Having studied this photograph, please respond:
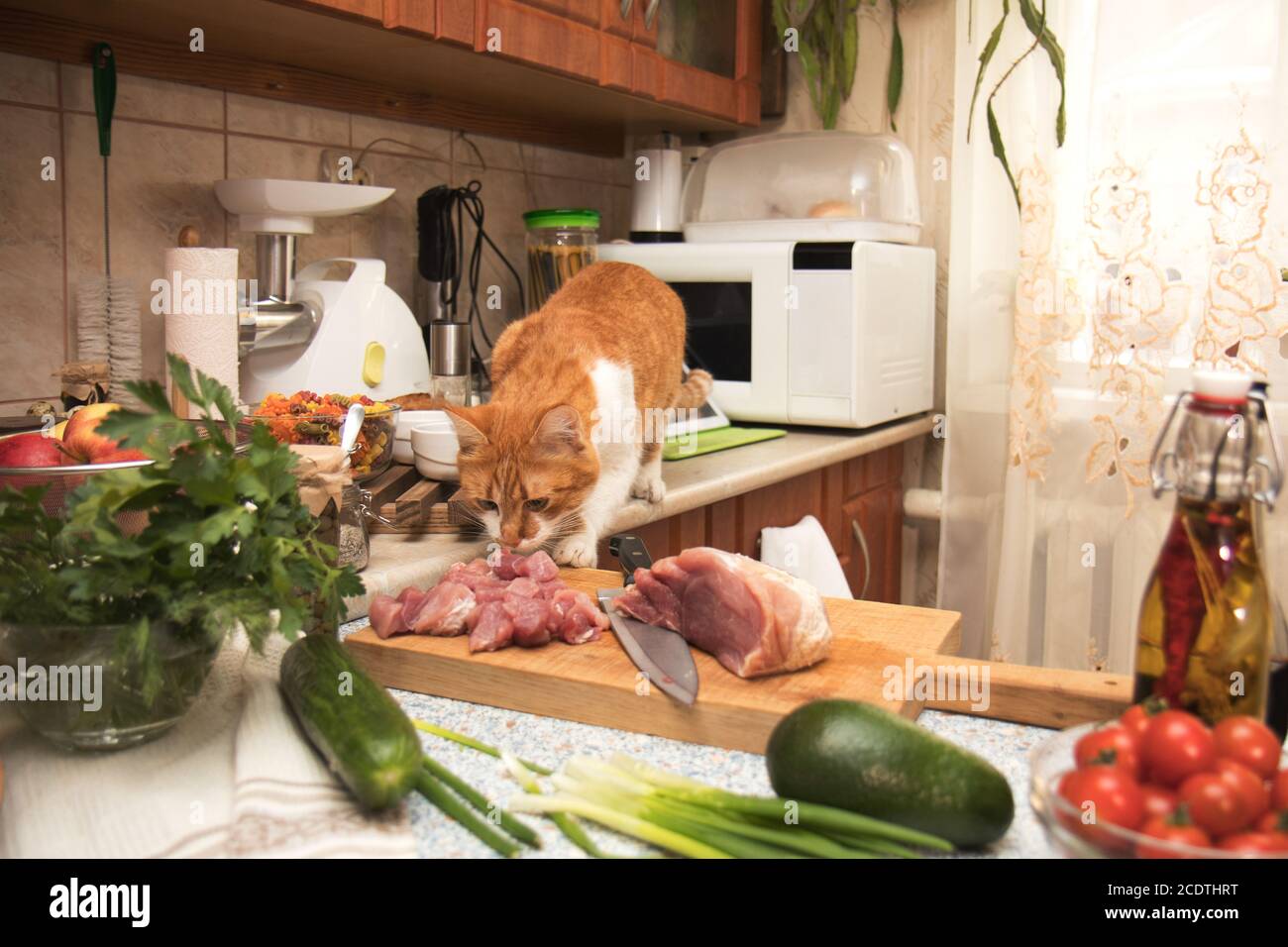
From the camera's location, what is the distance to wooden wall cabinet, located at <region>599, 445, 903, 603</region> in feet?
6.12

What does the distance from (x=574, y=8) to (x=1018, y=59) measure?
929 millimetres

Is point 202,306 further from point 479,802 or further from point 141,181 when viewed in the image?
point 479,802

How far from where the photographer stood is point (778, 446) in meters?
2.14

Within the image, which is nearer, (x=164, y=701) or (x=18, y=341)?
(x=164, y=701)

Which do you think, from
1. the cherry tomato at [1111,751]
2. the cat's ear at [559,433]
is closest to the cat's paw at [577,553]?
the cat's ear at [559,433]

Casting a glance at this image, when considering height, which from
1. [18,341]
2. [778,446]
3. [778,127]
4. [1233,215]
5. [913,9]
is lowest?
[778,446]

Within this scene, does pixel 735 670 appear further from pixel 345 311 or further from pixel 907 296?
pixel 907 296

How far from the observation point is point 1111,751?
23.9 inches

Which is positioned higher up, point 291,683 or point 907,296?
point 907,296

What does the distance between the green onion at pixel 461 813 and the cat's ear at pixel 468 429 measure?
642 mm

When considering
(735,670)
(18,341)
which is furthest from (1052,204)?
(18,341)

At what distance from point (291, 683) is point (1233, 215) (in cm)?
192

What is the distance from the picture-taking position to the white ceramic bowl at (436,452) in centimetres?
147

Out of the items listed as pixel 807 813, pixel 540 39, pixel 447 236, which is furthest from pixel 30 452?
pixel 447 236
